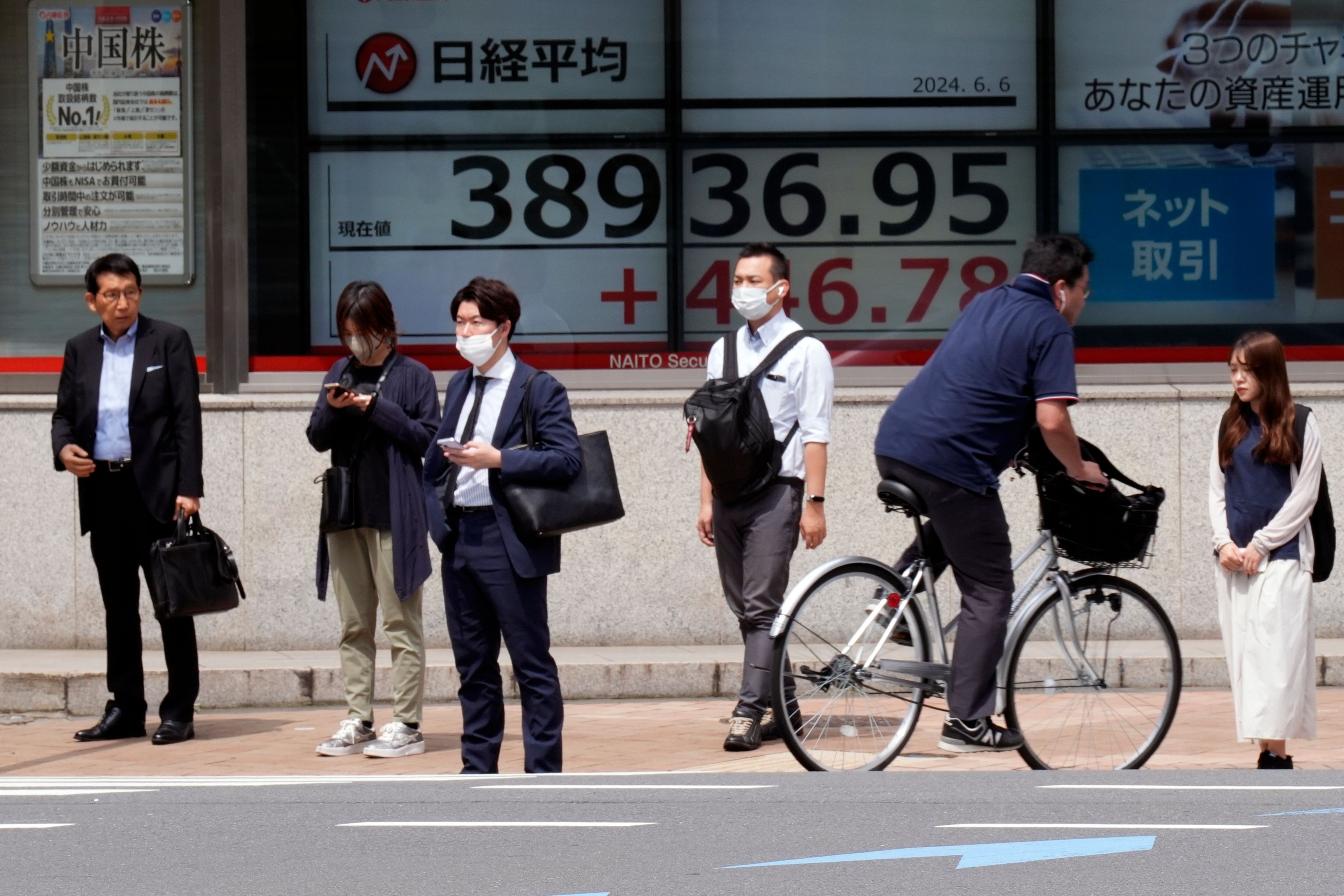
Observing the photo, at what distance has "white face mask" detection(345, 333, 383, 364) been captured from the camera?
7.05 m

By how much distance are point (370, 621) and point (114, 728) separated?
1319mm

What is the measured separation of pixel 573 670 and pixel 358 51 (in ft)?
11.7

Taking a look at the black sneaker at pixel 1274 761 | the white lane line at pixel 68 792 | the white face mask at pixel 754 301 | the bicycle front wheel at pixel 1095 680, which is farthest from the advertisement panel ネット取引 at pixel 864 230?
the white lane line at pixel 68 792

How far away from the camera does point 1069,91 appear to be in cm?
991

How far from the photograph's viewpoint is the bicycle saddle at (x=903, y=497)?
242 inches

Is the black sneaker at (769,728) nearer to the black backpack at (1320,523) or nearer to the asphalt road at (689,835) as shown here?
the asphalt road at (689,835)

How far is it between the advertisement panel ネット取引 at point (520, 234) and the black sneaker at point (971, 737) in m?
4.18

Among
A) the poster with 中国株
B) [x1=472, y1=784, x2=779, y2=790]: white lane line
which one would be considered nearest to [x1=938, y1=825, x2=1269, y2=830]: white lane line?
[x1=472, y1=784, x2=779, y2=790]: white lane line

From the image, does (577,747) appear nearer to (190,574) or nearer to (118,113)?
(190,574)

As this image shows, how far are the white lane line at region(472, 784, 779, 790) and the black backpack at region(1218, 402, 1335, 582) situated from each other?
2.10 m

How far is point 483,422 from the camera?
620 cm

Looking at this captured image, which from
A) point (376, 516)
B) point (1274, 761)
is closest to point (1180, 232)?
point (1274, 761)

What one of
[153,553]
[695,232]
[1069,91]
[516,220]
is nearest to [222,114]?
[516,220]

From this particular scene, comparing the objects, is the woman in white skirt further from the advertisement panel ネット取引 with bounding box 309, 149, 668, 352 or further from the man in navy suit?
the advertisement panel ネット取引 with bounding box 309, 149, 668, 352
